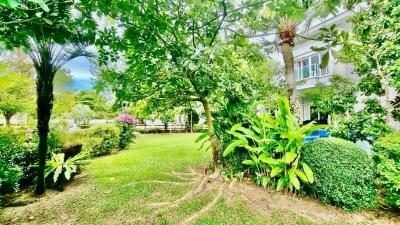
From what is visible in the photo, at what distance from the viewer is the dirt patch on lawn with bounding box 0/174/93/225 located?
3717 millimetres

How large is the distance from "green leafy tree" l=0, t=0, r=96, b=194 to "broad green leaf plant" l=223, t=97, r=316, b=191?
3204mm

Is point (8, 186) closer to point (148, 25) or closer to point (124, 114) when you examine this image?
point (148, 25)

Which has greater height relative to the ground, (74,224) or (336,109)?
(336,109)

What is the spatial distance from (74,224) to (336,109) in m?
5.54

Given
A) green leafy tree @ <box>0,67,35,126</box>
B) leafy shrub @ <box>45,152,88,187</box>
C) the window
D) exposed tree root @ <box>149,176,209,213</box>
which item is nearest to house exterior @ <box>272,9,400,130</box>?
the window

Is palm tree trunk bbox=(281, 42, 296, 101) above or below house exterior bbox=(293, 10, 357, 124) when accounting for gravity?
below

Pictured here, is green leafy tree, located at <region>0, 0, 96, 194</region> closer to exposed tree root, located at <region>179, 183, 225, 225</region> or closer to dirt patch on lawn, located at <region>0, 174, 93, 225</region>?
dirt patch on lawn, located at <region>0, 174, 93, 225</region>

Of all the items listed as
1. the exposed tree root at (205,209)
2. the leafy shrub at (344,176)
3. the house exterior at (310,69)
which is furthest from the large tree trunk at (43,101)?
the house exterior at (310,69)

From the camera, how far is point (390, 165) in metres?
3.58

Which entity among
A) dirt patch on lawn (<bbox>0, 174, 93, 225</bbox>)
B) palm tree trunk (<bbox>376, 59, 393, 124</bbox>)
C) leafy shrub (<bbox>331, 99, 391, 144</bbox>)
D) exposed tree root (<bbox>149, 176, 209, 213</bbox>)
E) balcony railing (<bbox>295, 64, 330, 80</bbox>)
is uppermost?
balcony railing (<bbox>295, 64, 330, 80</bbox>)

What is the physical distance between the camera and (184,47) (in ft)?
11.6

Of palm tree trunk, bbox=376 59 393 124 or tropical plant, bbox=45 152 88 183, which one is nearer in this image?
palm tree trunk, bbox=376 59 393 124

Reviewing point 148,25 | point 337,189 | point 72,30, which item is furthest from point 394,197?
point 72,30

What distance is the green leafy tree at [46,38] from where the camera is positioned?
275 centimetres
